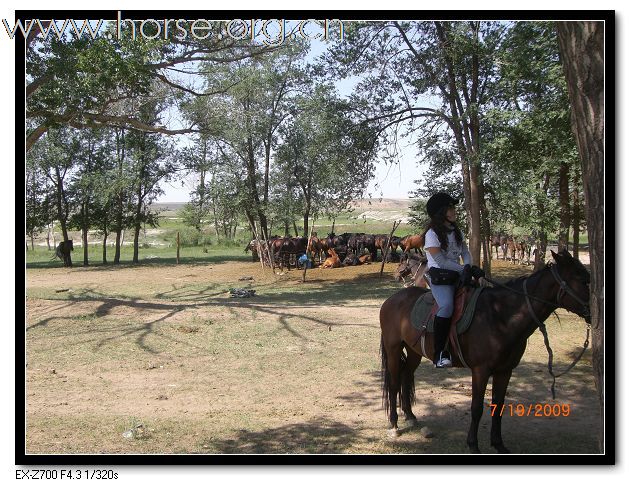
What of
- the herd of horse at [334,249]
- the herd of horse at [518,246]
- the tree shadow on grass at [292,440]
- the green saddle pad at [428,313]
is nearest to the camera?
the green saddle pad at [428,313]

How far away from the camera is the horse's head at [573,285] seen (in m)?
4.52

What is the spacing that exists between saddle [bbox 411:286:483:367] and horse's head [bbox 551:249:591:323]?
707mm

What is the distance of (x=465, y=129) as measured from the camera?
46.1 ft

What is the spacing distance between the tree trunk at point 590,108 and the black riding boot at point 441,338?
1.37 meters

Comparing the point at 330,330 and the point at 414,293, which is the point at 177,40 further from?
the point at 414,293

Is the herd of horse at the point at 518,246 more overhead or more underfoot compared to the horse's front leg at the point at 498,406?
more overhead

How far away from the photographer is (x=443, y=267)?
5023 mm

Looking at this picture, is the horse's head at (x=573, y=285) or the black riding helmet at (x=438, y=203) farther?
the black riding helmet at (x=438, y=203)

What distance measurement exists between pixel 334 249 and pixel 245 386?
20.1 m

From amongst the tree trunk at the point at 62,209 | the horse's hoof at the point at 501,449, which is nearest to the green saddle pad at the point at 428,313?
the horse's hoof at the point at 501,449

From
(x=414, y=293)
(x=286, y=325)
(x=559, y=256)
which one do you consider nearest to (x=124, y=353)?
(x=286, y=325)

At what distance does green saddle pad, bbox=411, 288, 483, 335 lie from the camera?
4965 millimetres

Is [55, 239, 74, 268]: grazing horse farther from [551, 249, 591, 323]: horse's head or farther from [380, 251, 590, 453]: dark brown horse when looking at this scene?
[551, 249, 591, 323]: horse's head

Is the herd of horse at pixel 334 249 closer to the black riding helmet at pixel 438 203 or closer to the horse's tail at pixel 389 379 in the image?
the horse's tail at pixel 389 379
